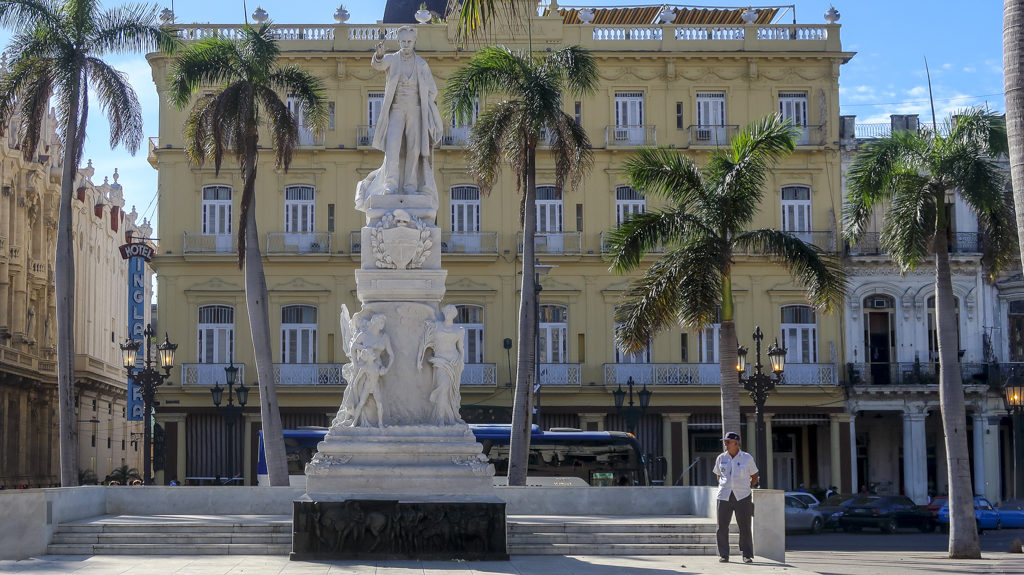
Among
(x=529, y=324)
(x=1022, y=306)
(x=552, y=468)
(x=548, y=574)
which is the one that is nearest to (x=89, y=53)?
(x=529, y=324)

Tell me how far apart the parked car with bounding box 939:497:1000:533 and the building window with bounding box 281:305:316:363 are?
1884 centimetres

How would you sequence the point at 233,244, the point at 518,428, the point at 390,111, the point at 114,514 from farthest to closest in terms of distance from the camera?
1. the point at 233,244
2. the point at 518,428
3. the point at 114,514
4. the point at 390,111

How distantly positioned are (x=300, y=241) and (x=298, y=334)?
113 inches

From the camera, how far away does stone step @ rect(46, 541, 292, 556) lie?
679 inches

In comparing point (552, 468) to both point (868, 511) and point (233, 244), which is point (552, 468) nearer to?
point (868, 511)

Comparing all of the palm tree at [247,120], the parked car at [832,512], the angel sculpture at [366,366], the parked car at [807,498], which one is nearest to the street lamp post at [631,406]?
the parked car at [807,498]

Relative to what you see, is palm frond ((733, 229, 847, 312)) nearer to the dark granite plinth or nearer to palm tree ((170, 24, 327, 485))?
the dark granite plinth

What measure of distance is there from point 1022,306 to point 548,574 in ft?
109

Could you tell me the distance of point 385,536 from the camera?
16203 millimetres

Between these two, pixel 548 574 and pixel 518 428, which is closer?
pixel 548 574

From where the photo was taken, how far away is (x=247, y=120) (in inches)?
1118

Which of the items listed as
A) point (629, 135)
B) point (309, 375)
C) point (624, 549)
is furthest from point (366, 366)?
point (629, 135)

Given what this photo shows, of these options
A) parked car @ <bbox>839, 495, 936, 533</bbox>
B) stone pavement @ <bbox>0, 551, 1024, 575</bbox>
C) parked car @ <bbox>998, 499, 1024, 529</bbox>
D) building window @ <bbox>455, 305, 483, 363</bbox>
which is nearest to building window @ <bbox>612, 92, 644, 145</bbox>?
building window @ <bbox>455, 305, 483, 363</bbox>

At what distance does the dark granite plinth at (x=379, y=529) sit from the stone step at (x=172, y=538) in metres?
1.39
